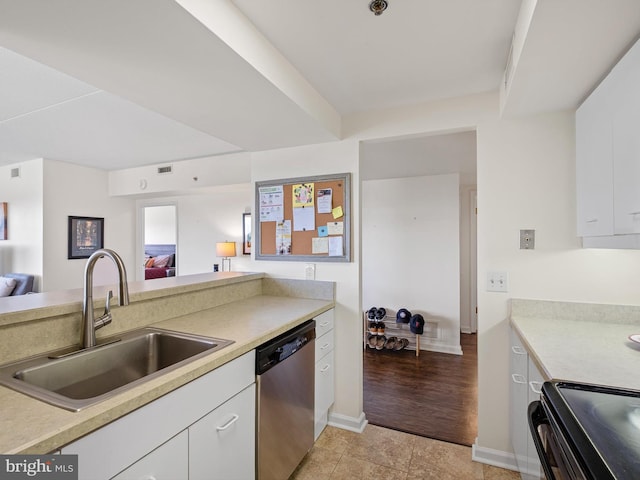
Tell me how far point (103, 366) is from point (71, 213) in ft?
13.2

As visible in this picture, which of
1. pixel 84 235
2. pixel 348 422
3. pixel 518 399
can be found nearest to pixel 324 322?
pixel 348 422

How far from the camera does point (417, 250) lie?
164 inches

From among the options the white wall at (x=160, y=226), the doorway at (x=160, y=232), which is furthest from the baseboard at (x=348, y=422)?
the white wall at (x=160, y=226)

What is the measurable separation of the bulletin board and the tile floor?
1.19 metres

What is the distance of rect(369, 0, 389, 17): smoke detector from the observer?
1247mm

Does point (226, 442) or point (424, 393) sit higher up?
point (226, 442)

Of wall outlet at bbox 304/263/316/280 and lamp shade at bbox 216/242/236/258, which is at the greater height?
lamp shade at bbox 216/242/236/258

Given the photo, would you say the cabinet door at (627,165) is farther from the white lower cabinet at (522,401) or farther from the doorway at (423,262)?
the doorway at (423,262)

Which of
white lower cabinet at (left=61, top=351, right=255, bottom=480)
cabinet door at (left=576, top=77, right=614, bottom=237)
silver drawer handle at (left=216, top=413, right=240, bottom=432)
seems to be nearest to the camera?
white lower cabinet at (left=61, top=351, right=255, bottom=480)

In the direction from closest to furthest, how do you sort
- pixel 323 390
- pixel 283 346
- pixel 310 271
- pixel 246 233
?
pixel 283 346 → pixel 323 390 → pixel 310 271 → pixel 246 233

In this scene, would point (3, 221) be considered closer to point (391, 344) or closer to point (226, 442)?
point (226, 442)

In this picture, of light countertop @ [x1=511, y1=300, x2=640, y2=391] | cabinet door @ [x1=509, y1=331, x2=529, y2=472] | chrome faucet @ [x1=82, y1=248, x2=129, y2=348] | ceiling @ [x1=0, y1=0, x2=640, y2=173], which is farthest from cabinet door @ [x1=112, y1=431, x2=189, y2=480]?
cabinet door @ [x1=509, y1=331, x2=529, y2=472]

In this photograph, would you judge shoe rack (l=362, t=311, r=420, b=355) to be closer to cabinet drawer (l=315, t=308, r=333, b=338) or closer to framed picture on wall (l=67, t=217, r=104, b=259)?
cabinet drawer (l=315, t=308, r=333, b=338)

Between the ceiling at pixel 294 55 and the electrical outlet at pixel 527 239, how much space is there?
2.23 ft
